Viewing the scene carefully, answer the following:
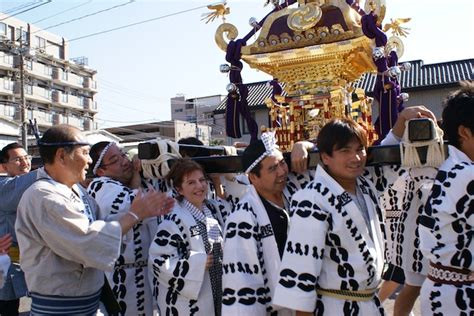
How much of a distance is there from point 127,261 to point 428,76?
1408cm

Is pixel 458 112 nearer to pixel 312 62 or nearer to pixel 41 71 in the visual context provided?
pixel 312 62

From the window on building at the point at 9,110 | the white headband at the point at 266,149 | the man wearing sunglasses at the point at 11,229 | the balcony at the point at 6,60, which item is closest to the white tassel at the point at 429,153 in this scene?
the white headband at the point at 266,149

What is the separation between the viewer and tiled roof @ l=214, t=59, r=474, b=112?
14.1m

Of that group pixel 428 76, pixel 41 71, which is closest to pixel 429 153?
pixel 428 76

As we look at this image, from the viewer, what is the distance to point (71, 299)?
2.12 meters

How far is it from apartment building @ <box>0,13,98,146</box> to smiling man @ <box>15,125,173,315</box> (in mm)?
27768

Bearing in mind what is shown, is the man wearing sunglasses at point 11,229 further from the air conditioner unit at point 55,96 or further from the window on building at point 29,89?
the air conditioner unit at point 55,96

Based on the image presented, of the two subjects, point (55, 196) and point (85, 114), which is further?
point (85, 114)

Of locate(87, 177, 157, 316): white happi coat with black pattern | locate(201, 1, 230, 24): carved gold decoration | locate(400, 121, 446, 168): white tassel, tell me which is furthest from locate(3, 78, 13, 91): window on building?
locate(400, 121, 446, 168): white tassel

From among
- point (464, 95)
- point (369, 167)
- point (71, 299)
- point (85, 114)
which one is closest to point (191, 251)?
point (71, 299)

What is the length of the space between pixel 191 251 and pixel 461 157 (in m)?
1.36

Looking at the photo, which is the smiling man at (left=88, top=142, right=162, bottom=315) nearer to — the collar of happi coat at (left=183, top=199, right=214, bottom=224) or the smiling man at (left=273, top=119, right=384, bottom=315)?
the collar of happi coat at (left=183, top=199, right=214, bottom=224)

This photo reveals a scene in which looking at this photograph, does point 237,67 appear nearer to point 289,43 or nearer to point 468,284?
point 289,43

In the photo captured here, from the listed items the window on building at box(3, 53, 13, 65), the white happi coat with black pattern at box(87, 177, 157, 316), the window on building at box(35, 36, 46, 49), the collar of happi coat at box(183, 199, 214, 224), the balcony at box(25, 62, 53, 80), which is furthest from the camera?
the window on building at box(35, 36, 46, 49)
